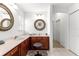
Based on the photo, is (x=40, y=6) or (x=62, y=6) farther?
(x=62, y=6)

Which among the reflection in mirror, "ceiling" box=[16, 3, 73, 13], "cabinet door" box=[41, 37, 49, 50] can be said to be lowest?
"cabinet door" box=[41, 37, 49, 50]

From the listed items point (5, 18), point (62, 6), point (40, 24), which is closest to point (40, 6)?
point (62, 6)

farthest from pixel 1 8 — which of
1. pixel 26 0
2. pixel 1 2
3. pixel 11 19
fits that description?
pixel 26 0

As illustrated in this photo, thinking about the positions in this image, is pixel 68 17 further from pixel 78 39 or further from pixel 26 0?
pixel 26 0

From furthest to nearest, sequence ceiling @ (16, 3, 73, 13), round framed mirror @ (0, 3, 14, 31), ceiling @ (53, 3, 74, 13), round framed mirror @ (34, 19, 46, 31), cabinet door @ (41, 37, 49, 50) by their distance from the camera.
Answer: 1. round framed mirror @ (34, 19, 46, 31)
2. cabinet door @ (41, 37, 49, 50)
3. ceiling @ (53, 3, 74, 13)
4. ceiling @ (16, 3, 73, 13)
5. round framed mirror @ (0, 3, 14, 31)

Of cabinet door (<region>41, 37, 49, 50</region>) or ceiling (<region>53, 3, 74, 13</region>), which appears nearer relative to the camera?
ceiling (<region>53, 3, 74, 13</region>)

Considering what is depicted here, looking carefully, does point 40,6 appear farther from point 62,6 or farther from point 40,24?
point 40,24

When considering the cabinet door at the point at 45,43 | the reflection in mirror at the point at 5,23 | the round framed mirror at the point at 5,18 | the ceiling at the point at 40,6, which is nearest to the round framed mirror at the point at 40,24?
the ceiling at the point at 40,6

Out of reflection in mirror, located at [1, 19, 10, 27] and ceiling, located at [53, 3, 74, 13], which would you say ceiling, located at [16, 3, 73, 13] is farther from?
reflection in mirror, located at [1, 19, 10, 27]

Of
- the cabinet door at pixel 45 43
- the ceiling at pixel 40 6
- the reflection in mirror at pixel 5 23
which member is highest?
the ceiling at pixel 40 6

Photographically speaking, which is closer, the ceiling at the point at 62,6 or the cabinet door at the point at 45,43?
the ceiling at the point at 62,6

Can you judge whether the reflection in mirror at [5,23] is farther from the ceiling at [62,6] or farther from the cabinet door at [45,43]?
the ceiling at [62,6]

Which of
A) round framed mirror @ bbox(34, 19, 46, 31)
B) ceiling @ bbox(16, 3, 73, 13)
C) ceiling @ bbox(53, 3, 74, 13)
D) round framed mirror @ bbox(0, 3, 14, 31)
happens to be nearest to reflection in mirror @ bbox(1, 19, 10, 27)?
round framed mirror @ bbox(0, 3, 14, 31)

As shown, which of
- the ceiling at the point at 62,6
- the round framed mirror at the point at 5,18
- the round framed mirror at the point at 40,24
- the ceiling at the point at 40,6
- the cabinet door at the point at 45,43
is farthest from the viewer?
the round framed mirror at the point at 40,24
